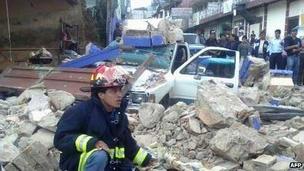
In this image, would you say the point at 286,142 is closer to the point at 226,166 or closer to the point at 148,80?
the point at 226,166

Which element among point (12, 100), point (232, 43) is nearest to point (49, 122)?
point (12, 100)

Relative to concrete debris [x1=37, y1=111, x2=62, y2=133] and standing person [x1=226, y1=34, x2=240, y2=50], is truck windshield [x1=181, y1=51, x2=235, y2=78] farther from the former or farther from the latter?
standing person [x1=226, y1=34, x2=240, y2=50]

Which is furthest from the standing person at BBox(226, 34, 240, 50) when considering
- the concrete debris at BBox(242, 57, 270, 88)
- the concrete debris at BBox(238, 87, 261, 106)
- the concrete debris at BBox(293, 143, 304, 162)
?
the concrete debris at BBox(293, 143, 304, 162)

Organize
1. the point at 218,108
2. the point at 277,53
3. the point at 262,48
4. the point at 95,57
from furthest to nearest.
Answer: the point at 262,48
the point at 277,53
the point at 95,57
the point at 218,108

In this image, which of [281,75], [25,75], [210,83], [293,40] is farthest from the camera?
[293,40]

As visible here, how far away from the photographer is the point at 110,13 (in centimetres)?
1791

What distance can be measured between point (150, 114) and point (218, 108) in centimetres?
108

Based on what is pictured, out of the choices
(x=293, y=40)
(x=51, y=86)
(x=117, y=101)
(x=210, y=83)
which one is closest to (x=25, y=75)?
(x=51, y=86)

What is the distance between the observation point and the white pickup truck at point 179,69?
347 inches

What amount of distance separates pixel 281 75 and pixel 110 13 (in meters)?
7.30

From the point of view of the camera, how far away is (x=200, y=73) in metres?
9.20

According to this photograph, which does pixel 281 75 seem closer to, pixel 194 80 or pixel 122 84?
pixel 194 80

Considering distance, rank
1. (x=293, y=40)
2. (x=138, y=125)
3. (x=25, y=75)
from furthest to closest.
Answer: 1. (x=293, y=40)
2. (x=25, y=75)
3. (x=138, y=125)

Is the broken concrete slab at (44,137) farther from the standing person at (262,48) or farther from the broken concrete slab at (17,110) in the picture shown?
the standing person at (262,48)
